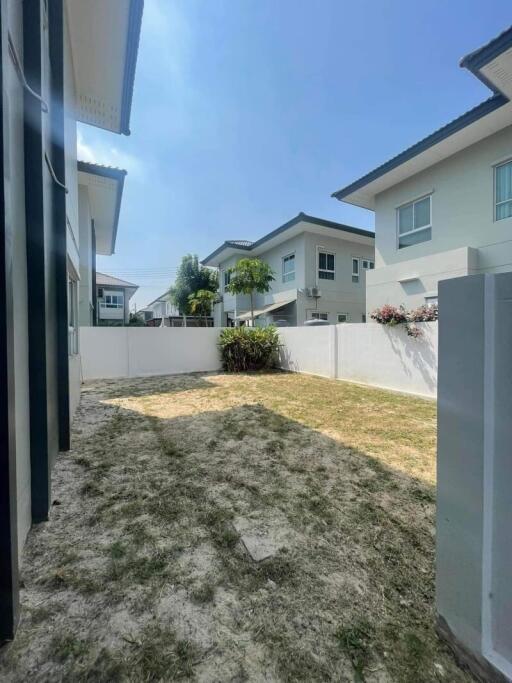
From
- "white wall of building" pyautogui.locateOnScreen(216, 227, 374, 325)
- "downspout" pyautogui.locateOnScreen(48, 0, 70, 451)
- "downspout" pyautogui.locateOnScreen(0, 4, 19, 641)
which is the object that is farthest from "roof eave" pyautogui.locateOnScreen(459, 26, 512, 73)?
"white wall of building" pyautogui.locateOnScreen(216, 227, 374, 325)

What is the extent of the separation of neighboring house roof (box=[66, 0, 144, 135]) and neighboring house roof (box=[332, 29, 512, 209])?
245 inches

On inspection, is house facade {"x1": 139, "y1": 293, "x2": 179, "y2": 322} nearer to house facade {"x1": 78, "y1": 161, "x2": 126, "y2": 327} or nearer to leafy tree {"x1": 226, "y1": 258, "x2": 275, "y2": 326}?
leafy tree {"x1": 226, "y1": 258, "x2": 275, "y2": 326}

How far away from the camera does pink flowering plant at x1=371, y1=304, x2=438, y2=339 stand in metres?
6.75

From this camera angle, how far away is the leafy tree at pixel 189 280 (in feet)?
84.4

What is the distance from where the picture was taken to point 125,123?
659 cm

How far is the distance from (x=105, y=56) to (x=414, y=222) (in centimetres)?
923

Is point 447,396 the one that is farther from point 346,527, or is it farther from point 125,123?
point 125,123

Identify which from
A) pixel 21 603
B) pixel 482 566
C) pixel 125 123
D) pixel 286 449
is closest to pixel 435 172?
pixel 125 123

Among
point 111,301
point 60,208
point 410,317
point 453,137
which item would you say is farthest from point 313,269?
point 111,301

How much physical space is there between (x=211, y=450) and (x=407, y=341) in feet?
17.7

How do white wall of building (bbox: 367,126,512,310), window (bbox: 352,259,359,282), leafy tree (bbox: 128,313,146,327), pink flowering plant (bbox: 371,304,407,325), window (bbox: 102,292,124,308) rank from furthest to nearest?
leafy tree (bbox: 128,313,146,327) < window (bbox: 102,292,124,308) < window (bbox: 352,259,359,282) < white wall of building (bbox: 367,126,512,310) < pink flowering plant (bbox: 371,304,407,325)

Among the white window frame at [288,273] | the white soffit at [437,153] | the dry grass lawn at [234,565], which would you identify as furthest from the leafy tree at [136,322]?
the dry grass lawn at [234,565]

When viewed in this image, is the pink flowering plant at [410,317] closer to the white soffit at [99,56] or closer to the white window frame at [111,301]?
the white soffit at [99,56]

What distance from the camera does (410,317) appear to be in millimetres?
7020
